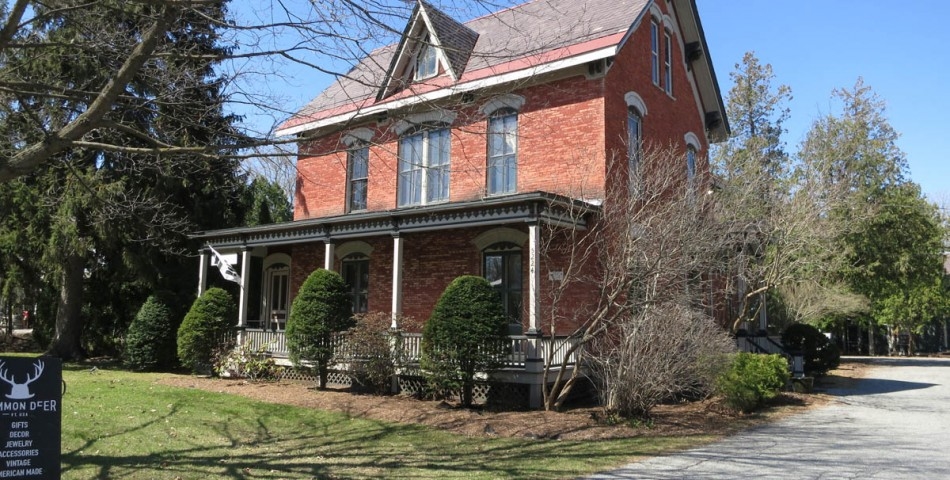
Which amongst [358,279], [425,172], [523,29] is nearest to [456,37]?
[523,29]

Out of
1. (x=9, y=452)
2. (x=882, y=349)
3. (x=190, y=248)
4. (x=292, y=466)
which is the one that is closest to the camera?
(x=9, y=452)

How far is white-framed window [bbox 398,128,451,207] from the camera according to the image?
57.8ft

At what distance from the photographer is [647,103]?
17.4 m

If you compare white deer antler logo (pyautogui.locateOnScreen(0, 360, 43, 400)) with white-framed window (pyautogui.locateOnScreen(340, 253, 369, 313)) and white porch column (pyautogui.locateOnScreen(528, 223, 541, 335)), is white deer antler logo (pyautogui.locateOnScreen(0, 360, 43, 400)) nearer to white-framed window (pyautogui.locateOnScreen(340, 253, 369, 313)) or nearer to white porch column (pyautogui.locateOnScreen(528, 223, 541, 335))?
white porch column (pyautogui.locateOnScreen(528, 223, 541, 335))

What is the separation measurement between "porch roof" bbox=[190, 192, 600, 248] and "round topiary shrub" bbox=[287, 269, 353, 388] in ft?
5.30

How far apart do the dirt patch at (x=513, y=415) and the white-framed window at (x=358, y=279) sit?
3531 millimetres

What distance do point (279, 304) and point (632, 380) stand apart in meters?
13.6

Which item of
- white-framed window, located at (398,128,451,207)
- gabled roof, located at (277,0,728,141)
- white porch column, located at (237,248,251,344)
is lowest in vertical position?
white porch column, located at (237,248,251,344)

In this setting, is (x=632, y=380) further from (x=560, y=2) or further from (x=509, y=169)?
(x=560, y=2)

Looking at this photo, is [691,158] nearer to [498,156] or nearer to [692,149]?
[692,149]

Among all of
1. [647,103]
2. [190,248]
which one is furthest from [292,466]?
[190,248]

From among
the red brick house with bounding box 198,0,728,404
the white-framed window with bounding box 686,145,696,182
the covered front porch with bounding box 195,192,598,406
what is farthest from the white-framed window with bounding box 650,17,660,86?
the covered front porch with bounding box 195,192,598,406

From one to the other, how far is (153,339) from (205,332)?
7.46 feet

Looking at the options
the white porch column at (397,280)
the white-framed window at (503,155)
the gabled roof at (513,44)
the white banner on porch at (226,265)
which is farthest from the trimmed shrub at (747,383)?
the white banner on porch at (226,265)
